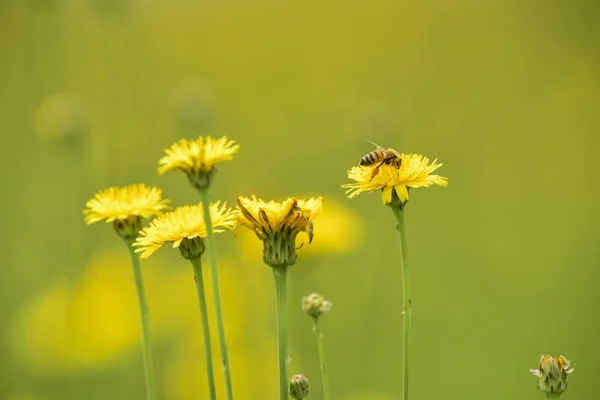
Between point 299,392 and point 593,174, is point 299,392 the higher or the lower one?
the lower one

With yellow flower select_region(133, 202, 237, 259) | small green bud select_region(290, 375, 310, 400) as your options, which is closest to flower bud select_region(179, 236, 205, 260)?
yellow flower select_region(133, 202, 237, 259)

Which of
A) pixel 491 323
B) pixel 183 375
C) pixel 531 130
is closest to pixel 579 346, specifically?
pixel 491 323

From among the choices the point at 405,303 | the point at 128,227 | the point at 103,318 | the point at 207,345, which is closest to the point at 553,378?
the point at 405,303

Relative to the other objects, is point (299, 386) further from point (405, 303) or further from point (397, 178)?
point (397, 178)

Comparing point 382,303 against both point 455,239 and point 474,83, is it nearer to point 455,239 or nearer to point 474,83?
point 455,239

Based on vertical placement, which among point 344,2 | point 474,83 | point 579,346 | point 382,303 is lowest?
point 579,346

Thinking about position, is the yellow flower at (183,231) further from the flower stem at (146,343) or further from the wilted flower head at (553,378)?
the wilted flower head at (553,378)

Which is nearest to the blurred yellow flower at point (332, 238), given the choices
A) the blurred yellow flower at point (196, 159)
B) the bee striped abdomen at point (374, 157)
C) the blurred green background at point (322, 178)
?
the blurred green background at point (322, 178)
